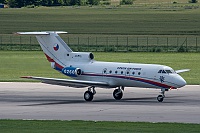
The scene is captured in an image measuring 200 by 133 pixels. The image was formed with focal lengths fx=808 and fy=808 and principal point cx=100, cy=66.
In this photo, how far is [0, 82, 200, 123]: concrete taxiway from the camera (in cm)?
4047

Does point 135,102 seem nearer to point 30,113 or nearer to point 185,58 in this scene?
point 30,113

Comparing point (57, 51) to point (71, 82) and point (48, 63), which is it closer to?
point (71, 82)

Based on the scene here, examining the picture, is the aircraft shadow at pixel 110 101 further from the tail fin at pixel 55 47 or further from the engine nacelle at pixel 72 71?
the tail fin at pixel 55 47

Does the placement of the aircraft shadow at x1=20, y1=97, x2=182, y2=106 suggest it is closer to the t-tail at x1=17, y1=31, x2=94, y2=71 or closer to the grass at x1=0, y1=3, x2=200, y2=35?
the t-tail at x1=17, y1=31, x2=94, y2=71

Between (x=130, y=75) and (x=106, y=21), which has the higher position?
(x=106, y=21)

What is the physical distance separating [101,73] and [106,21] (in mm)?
110056

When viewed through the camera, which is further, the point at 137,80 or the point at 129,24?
the point at 129,24

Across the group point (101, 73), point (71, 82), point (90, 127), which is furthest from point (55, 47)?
point (90, 127)

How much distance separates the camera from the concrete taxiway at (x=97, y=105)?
40469mm

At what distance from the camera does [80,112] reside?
42.4 meters

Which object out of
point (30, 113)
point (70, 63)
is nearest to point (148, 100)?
point (70, 63)

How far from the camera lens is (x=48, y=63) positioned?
81188mm

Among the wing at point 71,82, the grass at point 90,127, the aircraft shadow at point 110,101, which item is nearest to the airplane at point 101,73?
the wing at point 71,82

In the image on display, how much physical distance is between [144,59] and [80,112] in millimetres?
44865
